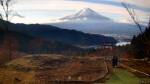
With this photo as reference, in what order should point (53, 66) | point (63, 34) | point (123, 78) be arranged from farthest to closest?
point (63, 34) < point (53, 66) < point (123, 78)

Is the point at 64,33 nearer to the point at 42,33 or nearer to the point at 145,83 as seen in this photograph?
the point at 42,33

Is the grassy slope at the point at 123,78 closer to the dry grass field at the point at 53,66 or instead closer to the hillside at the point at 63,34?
the dry grass field at the point at 53,66

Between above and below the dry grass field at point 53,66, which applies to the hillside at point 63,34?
above

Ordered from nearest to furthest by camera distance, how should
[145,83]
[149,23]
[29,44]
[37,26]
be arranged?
[149,23] < [145,83] < [29,44] < [37,26]

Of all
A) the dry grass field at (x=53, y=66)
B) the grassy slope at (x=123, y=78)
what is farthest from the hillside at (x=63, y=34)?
the grassy slope at (x=123, y=78)

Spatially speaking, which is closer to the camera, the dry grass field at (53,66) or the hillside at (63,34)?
the dry grass field at (53,66)

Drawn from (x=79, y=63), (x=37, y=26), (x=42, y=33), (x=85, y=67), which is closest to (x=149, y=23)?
(x=85, y=67)

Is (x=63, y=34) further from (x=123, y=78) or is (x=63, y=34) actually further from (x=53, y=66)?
(x=123, y=78)

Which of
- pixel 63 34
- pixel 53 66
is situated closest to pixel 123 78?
pixel 53 66

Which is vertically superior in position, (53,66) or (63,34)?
(63,34)

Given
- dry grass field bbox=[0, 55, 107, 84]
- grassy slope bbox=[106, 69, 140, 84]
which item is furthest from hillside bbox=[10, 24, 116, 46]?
grassy slope bbox=[106, 69, 140, 84]

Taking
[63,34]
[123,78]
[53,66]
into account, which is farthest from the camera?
[63,34]
